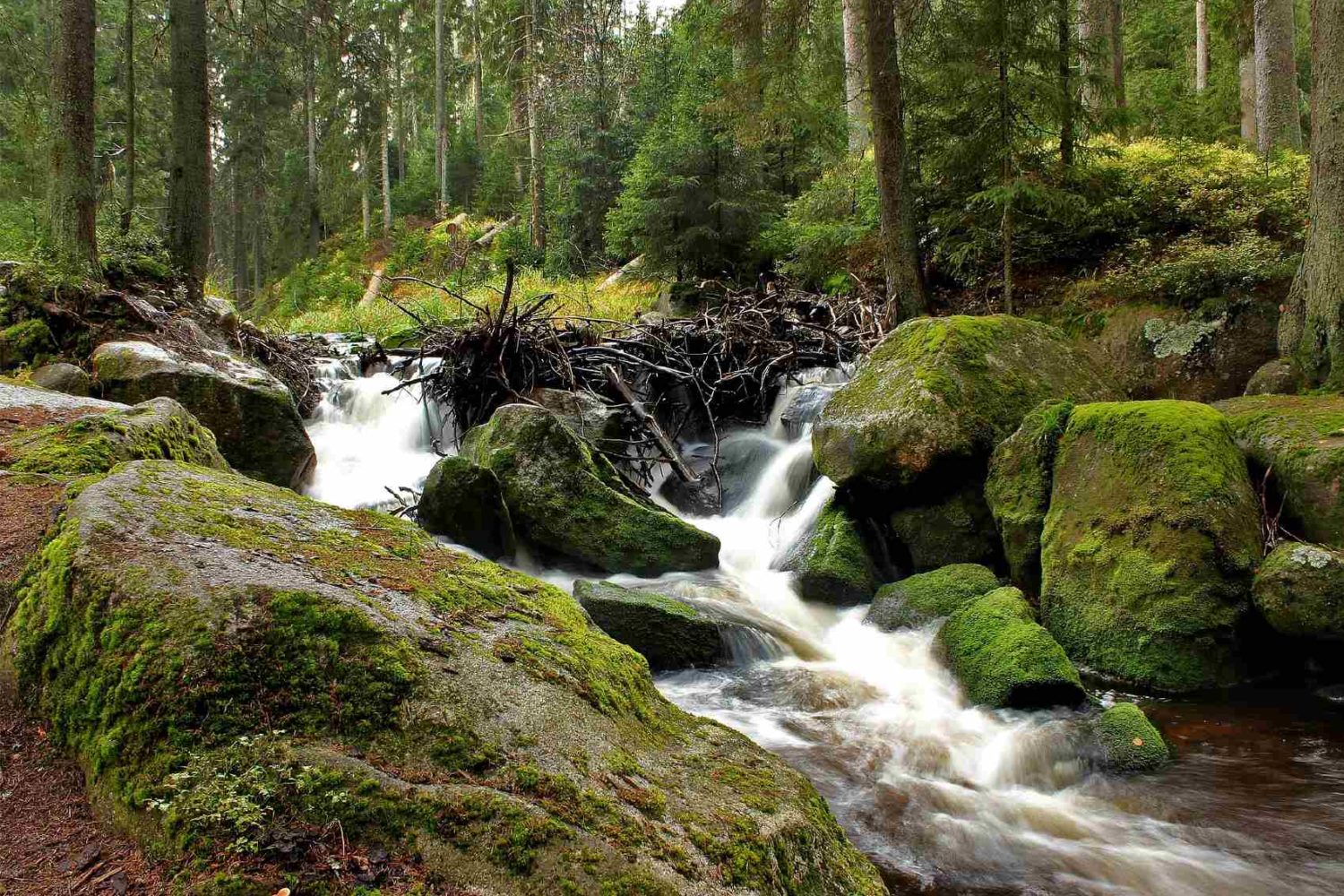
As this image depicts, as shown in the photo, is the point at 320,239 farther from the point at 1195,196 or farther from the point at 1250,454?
the point at 1250,454

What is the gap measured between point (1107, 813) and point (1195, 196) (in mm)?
10042

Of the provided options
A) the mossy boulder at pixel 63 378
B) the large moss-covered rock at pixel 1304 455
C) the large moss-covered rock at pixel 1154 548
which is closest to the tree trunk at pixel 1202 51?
the large moss-covered rock at pixel 1304 455

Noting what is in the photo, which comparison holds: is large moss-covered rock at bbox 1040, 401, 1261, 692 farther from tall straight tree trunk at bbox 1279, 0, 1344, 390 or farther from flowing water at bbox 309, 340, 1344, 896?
tall straight tree trunk at bbox 1279, 0, 1344, 390

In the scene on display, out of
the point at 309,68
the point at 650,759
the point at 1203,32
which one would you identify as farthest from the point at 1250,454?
the point at 309,68

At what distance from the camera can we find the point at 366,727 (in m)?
2.04

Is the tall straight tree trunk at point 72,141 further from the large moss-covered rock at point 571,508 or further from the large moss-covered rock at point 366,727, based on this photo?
the large moss-covered rock at point 366,727

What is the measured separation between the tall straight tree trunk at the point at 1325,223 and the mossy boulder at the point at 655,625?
20.2 ft

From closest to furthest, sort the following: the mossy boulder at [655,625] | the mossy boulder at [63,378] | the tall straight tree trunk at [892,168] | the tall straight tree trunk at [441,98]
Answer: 1. the mossy boulder at [655,625]
2. the mossy boulder at [63,378]
3. the tall straight tree trunk at [892,168]
4. the tall straight tree trunk at [441,98]

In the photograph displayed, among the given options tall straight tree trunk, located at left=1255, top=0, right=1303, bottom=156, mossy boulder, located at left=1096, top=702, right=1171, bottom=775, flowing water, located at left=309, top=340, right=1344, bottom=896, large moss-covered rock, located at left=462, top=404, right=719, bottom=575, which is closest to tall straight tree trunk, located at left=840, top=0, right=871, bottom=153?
tall straight tree trunk, located at left=1255, top=0, right=1303, bottom=156

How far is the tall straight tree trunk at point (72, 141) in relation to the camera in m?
9.20

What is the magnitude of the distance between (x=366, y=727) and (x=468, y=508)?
203 inches

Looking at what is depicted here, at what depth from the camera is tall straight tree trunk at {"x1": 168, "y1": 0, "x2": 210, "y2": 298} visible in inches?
440

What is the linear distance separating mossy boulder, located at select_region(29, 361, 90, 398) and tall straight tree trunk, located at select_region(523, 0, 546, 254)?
18308 mm

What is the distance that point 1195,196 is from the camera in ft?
35.4
